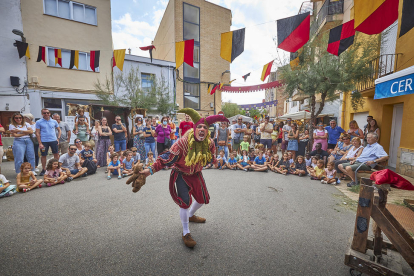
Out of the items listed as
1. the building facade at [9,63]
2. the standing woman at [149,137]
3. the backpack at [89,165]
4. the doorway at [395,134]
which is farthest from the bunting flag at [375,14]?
the building facade at [9,63]

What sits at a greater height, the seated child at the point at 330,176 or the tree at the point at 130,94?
the tree at the point at 130,94

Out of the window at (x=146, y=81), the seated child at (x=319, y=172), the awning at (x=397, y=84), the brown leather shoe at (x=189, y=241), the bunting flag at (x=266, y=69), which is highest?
the window at (x=146, y=81)

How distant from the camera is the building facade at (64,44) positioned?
10.8m

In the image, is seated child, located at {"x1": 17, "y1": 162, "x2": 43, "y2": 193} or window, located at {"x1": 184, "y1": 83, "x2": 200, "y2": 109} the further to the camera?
window, located at {"x1": 184, "y1": 83, "x2": 200, "y2": 109}

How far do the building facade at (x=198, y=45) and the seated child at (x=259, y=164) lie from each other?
43.8ft

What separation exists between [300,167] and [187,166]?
16.4 feet

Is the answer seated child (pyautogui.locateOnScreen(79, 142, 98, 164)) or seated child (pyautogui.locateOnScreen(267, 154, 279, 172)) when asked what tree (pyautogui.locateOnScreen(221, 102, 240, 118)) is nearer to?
seated child (pyautogui.locateOnScreen(267, 154, 279, 172))

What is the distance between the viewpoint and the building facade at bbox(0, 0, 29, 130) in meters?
10.0

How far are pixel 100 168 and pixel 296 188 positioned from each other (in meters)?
6.49

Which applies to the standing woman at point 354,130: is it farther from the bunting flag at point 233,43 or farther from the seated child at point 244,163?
the bunting flag at point 233,43

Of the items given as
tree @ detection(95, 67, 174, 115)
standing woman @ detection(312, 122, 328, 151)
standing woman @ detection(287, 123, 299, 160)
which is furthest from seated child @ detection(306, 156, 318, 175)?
tree @ detection(95, 67, 174, 115)

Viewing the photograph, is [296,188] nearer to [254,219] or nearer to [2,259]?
[254,219]

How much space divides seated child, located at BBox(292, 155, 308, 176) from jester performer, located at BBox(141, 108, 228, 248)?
4.55 meters

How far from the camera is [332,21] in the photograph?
10.6 metres
